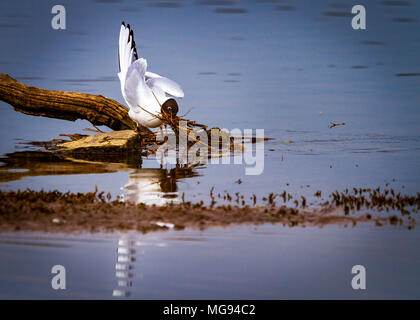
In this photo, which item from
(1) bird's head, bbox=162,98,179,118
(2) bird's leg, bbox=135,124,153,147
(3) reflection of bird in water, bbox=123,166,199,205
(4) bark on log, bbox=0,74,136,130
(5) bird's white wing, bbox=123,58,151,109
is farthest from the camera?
(4) bark on log, bbox=0,74,136,130

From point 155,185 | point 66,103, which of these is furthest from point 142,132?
point 155,185

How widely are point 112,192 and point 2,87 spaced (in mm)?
6626

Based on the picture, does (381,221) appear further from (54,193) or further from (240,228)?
(54,193)

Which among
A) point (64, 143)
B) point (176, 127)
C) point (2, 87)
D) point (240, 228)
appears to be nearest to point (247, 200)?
point (240, 228)

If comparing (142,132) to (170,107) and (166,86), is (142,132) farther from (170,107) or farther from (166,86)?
(166,86)

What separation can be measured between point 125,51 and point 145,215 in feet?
19.1

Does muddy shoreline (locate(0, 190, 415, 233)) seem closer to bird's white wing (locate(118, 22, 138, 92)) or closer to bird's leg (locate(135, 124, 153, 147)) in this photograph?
bird's white wing (locate(118, 22, 138, 92))

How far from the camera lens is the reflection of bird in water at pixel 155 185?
28.1 feet

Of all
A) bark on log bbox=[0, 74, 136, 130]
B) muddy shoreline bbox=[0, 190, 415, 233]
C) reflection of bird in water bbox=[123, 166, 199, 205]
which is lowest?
muddy shoreline bbox=[0, 190, 415, 233]

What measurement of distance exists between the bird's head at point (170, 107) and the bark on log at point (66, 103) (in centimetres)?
258

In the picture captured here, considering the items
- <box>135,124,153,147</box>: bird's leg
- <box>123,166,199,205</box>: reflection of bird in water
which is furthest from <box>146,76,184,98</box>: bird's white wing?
<box>123,166,199,205</box>: reflection of bird in water

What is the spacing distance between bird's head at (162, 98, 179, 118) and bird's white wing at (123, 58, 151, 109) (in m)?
0.41

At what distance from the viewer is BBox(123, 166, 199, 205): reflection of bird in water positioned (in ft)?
28.1

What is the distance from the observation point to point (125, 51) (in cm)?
1255
